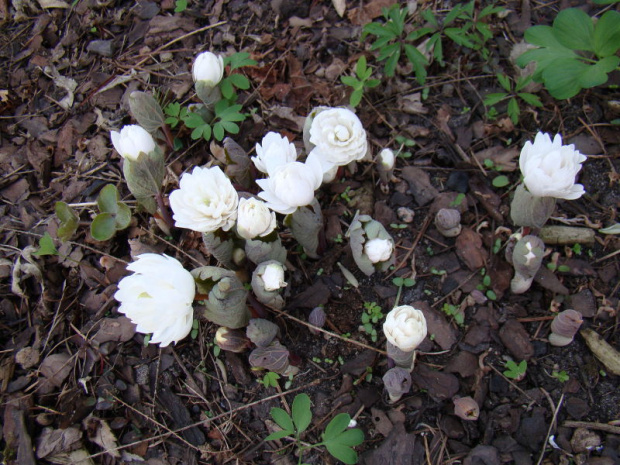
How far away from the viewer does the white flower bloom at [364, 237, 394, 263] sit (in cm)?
197

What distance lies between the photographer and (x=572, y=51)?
7.34ft

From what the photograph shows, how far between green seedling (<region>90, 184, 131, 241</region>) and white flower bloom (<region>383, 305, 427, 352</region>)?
4.26 feet

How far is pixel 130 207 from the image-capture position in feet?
7.91

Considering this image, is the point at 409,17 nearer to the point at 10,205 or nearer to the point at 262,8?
the point at 262,8

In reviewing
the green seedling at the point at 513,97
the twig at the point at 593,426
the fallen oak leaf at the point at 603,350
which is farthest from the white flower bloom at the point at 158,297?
the green seedling at the point at 513,97

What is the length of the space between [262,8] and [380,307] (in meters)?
1.92

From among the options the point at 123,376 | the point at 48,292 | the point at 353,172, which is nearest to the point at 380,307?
the point at 353,172

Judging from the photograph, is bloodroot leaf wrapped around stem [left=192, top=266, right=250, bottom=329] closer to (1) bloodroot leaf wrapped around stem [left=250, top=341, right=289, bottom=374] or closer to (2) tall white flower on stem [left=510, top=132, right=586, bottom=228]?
(1) bloodroot leaf wrapped around stem [left=250, top=341, right=289, bottom=374]

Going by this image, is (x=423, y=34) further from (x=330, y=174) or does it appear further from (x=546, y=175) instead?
(x=546, y=175)

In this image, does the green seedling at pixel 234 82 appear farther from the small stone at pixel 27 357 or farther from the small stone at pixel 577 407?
the small stone at pixel 577 407

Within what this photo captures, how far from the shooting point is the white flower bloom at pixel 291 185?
1806 mm

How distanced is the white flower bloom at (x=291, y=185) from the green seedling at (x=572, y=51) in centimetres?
114

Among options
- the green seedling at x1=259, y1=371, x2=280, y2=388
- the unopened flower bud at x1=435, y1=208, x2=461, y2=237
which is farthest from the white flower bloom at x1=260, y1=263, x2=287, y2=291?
the unopened flower bud at x1=435, y1=208, x2=461, y2=237

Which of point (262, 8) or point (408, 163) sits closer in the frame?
point (408, 163)
